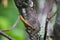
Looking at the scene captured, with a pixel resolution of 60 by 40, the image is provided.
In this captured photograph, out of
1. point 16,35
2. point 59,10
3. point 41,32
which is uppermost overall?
point 59,10

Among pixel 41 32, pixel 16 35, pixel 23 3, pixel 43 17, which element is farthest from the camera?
pixel 16 35

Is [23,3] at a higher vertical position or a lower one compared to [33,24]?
higher

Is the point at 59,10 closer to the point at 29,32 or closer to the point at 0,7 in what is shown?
the point at 29,32

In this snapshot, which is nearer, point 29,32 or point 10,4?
point 29,32

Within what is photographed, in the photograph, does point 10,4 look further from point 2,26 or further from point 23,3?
point 23,3

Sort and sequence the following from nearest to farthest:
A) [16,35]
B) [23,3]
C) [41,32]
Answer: [23,3], [41,32], [16,35]

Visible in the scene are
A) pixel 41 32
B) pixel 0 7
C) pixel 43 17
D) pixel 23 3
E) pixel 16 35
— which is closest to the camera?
pixel 23 3

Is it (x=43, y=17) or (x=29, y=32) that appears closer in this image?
(x=29, y=32)

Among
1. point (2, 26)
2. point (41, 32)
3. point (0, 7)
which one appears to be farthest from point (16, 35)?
point (41, 32)

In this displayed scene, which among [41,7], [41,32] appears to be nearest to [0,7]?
[41,7]
